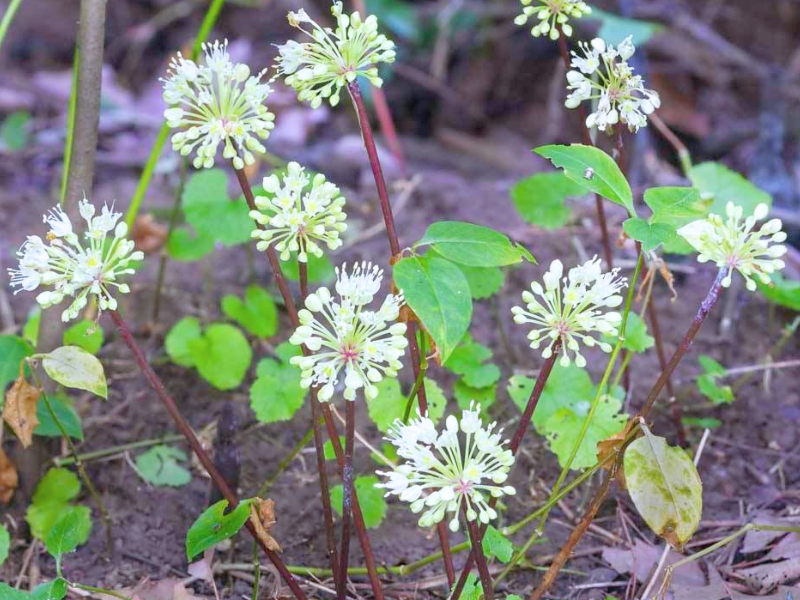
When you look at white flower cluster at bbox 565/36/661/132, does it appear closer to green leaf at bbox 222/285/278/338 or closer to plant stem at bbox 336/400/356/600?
plant stem at bbox 336/400/356/600

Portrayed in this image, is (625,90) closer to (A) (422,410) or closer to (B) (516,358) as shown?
(A) (422,410)

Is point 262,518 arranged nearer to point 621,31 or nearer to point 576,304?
point 576,304

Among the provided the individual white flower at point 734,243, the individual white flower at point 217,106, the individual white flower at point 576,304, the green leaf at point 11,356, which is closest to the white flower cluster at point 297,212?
the individual white flower at point 217,106

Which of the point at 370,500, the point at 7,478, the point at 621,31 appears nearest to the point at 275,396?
the point at 370,500

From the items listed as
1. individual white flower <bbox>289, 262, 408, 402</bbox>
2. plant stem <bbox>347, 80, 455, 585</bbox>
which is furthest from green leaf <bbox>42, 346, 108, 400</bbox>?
plant stem <bbox>347, 80, 455, 585</bbox>

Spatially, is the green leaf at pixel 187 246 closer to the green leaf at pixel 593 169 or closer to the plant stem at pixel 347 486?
the plant stem at pixel 347 486

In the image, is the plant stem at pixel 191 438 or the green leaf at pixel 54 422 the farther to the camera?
the green leaf at pixel 54 422
